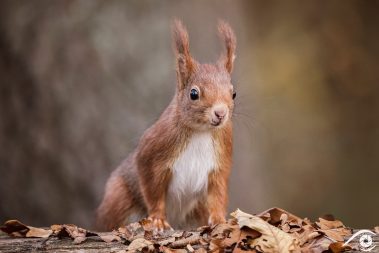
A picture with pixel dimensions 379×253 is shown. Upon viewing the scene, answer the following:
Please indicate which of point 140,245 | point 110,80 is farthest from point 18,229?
point 110,80

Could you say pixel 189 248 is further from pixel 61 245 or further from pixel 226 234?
pixel 61 245

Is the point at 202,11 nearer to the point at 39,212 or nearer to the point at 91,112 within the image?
the point at 91,112

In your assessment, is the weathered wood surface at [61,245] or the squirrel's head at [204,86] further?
the squirrel's head at [204,86]

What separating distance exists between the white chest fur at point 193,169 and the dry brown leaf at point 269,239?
43cm

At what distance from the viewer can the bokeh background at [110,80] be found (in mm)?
3555

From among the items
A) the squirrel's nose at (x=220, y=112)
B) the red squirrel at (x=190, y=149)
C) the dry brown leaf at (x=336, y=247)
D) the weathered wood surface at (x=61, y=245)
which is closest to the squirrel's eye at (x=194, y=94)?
the red squirrel at (x=190, y=149)

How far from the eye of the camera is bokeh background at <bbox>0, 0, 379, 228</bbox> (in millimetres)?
3555

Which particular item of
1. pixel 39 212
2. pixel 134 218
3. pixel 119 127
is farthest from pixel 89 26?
pixel 134 218

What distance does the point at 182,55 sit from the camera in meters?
2.54

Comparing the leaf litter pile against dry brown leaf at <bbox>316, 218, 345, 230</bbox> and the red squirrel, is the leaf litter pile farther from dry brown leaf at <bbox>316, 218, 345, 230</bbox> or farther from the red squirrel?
→ the red squirrel

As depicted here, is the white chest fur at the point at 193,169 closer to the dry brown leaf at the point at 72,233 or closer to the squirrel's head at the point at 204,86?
the squirrel's head at the point at 204,86

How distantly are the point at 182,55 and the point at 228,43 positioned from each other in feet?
0.54

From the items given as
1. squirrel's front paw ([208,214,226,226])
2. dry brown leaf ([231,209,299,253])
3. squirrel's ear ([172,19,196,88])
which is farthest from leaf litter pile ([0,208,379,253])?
squirrel's ear ([172,19,196,88])

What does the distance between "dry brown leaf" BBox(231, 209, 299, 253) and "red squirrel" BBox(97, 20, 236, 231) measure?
1.24 feet
